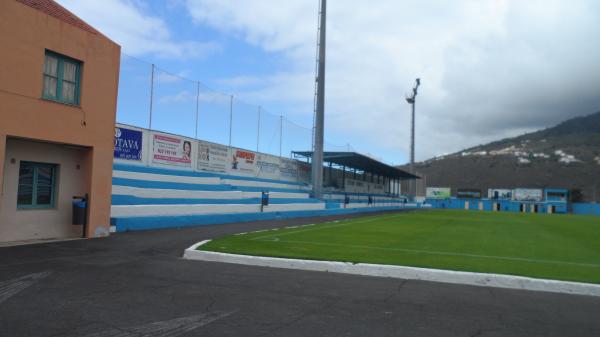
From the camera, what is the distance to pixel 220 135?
95.5ft

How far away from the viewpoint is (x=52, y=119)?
1288cm

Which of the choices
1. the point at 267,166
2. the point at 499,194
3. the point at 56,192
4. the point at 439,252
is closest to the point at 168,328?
the point at 439,252

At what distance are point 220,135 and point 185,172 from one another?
5.04 meters

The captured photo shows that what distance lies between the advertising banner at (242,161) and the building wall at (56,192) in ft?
52.5

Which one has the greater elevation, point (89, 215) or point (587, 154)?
point (587, 154)

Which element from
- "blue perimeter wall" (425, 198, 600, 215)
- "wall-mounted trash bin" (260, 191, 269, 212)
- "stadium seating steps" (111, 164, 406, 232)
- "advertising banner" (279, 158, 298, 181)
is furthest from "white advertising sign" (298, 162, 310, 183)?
"blue perimeter wall" (425, 198, 600, 215)

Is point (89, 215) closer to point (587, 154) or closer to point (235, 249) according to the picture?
point (235, 249)

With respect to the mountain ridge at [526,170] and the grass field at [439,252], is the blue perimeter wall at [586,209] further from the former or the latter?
the grass field at [439,252]

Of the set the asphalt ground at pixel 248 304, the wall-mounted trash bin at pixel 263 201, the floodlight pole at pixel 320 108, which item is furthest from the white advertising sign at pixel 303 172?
the asphalt ground at pixel 248 304

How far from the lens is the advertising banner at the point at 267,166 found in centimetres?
3384

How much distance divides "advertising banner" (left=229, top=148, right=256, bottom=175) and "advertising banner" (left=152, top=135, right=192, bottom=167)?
4696 millimetres

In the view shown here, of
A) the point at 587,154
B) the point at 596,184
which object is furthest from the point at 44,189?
the point at 587,154

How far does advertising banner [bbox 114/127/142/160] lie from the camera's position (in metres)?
20.9

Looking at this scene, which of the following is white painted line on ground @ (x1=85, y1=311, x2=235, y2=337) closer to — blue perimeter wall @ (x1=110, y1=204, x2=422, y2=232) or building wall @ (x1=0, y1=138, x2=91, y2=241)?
building wall @ (x1=0, y1=138, x2=91, y2=241)
